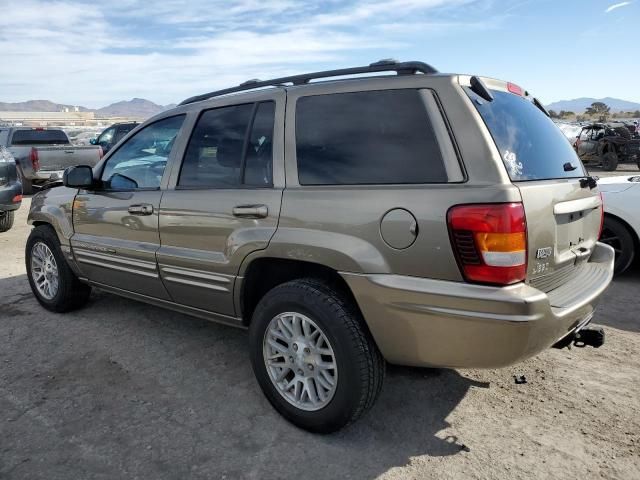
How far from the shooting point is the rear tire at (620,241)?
532 cm

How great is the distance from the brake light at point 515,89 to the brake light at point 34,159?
36.6ft

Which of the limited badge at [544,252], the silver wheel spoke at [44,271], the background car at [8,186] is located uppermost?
the limited badge at [544,252]

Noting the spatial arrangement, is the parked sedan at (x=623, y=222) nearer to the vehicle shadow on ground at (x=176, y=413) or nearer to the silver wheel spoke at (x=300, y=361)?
the vehicle shadow on ground at (x=176, y=413)

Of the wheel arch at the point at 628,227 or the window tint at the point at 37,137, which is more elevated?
the window tint at the point at 37,137

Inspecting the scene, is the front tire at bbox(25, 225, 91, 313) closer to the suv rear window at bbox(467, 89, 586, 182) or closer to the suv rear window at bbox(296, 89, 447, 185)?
the suv rear window at bbox(296, 89, 447, 185)

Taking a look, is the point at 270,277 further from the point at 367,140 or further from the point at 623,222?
the point at 623,222

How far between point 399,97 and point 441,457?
179cm

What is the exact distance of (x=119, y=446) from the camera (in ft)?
8.63

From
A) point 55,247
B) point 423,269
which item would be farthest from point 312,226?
point 55,247

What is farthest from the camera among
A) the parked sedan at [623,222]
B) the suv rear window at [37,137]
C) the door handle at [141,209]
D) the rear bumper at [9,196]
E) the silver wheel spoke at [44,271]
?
the suv rear window at [37,137]

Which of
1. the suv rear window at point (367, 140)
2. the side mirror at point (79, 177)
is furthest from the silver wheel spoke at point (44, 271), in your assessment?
the suv rear window at point (367, 140)

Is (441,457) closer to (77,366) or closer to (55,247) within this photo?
(77,366)

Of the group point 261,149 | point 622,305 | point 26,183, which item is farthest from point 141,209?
point 26,183

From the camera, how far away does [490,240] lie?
7.16ft
